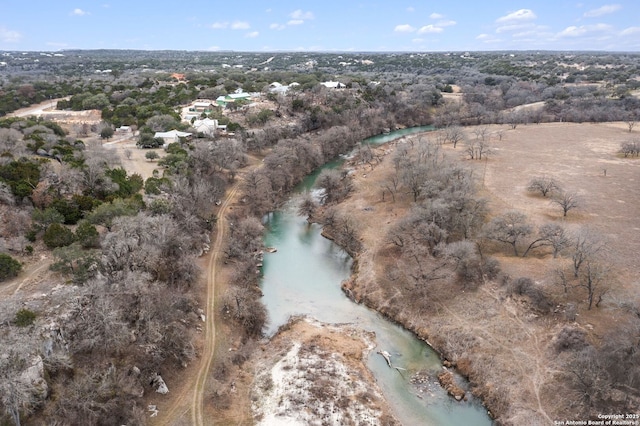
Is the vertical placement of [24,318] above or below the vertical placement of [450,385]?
above

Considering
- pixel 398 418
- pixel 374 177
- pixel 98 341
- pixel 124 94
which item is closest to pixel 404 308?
pixel 398 418

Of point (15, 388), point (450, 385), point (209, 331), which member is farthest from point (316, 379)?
point (15, 388)

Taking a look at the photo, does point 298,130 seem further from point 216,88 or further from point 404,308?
point 404,308

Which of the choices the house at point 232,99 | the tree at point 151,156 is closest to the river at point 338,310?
the tree at point 151,156

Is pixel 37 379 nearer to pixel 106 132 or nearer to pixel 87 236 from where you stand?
pixel 87 236

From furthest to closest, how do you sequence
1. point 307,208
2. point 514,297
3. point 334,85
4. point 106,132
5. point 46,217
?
point 334,85 → point 106,132 → point 307,208 → point 514,297 → point 46,217

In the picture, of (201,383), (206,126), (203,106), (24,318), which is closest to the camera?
(24,318)
